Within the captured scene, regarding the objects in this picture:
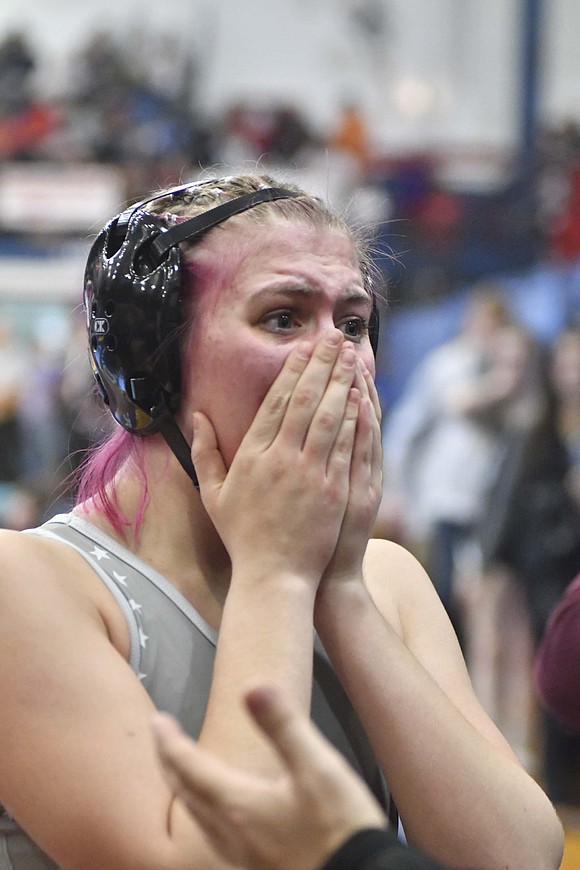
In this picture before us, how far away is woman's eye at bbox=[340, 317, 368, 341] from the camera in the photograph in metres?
1.50

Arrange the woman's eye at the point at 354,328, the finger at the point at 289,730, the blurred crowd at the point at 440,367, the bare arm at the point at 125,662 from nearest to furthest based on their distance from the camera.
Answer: the finger at the point at 289,730 < the bare arm at the point at 125,662 < the woman's eye at the point at 354,328 < the blurred crowd at the point at 440,367

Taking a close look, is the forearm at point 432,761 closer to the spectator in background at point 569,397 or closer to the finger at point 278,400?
the finger at point 278,400

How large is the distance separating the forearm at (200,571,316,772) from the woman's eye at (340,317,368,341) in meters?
0.36

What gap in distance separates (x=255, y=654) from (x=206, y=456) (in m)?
0.29

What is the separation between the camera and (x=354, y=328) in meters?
1.51

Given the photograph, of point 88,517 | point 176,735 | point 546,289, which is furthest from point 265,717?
point 546,289

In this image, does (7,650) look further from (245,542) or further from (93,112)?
(93,112)

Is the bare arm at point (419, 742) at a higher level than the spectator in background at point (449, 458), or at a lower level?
higher

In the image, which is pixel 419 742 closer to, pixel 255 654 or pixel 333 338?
pixel 255 654

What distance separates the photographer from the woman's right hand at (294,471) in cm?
130

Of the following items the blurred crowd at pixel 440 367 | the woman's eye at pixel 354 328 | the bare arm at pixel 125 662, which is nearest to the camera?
the bare arm at pixel 125 662

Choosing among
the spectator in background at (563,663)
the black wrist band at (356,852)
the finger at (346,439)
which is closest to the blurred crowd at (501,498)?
the spectator in background at (563,663)

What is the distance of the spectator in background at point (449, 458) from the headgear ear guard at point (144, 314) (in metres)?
4.58

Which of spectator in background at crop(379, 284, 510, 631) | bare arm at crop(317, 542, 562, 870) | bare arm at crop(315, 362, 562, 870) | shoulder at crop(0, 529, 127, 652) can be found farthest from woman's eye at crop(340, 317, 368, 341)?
spectator in background at crop(379, 284, 510, 631)
